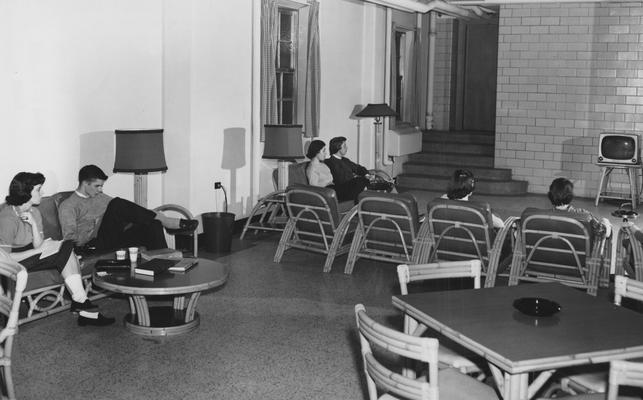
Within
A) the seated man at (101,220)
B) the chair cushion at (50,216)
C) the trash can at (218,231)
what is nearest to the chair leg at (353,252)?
the trash can at (218,231)

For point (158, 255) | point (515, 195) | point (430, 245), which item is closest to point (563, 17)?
point (515, 195)

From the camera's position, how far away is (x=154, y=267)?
5535 millimetres

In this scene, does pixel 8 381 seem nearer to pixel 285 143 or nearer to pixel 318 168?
pixel 285 143

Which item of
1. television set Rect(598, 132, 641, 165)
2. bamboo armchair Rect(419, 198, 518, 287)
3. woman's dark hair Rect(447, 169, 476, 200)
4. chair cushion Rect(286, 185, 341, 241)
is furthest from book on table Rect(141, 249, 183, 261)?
television set Rect(598, 132, 641, 165)

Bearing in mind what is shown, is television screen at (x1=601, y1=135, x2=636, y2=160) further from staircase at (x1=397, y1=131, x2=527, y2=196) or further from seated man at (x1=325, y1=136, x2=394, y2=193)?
seated man at (x1=325, y1=136, x2=394, y2=193)

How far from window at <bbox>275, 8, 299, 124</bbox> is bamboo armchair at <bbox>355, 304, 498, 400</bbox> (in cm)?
682

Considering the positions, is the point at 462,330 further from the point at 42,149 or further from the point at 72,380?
the point at 42,149

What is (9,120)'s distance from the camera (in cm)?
657

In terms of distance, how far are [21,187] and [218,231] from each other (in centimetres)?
261

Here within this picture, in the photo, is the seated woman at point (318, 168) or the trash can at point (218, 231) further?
the seated woman at point (318, 168)

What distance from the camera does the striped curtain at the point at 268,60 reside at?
927 cm

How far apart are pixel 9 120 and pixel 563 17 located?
27.2 ft

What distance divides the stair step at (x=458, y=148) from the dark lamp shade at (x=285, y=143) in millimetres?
5351

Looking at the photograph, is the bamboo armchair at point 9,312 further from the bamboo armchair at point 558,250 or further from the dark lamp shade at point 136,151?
the bamboo armchair at point 558,250
